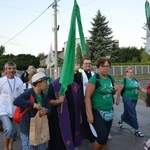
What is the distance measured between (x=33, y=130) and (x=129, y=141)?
320 cm

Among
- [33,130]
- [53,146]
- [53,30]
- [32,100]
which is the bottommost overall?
[53,146]

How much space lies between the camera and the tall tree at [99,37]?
53.6 meters

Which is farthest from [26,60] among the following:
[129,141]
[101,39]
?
[129,141]

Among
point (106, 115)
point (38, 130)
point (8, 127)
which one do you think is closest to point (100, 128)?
point (106, 115)

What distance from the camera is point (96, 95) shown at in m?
4.91

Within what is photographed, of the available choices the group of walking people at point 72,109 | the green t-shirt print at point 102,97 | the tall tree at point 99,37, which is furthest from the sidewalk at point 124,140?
the tall tree at point 99,37

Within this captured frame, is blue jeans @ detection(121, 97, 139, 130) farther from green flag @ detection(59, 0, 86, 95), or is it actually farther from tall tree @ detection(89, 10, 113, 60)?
tall tree @ detection(89, 10, 113, 60)

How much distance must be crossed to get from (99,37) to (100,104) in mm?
49801

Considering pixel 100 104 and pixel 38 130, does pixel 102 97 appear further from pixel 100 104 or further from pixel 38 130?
pixel 38 130

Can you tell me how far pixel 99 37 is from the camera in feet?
177

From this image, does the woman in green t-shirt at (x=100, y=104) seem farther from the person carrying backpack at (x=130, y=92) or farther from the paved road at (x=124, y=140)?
the person carrying backpack at (x=130, y=92)

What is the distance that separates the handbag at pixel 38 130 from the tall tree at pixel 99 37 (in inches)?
1924

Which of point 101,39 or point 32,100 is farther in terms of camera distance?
point 101,39

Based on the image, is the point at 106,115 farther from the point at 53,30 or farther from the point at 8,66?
the point at 53,30
